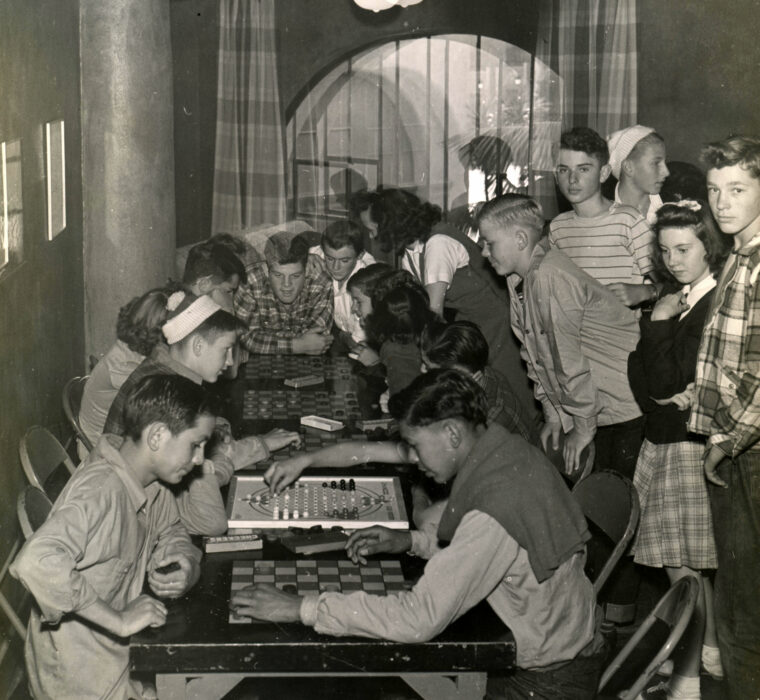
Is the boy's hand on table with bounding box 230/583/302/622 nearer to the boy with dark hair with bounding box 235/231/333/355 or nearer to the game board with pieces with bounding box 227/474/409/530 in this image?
the game board with pieces with bounding box 227/474/409/530

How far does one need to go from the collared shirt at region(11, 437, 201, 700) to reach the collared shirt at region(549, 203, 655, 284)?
247cm

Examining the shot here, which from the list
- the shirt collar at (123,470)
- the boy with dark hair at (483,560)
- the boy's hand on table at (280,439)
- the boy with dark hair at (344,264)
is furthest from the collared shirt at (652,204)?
the shirt collar at (123,470)

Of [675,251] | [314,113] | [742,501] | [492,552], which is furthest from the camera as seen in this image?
[314,113]

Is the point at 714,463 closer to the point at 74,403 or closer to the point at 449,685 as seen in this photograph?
the point at 449,685

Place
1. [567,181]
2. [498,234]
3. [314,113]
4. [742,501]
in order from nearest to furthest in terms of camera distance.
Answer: [742,501] → [498,234] → [567,181] → [314,113]

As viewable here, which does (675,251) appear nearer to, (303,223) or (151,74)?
(151,74)

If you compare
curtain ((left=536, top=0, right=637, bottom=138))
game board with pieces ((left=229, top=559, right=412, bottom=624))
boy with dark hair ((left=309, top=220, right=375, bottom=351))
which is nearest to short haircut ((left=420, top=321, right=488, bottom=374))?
game board with pieces ((left=229, top=559, right=412, bottom=624))

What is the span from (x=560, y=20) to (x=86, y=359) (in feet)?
12.6

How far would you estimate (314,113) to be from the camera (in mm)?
8367

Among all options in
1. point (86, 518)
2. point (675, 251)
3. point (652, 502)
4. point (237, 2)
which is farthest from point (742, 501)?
point (237, 2)

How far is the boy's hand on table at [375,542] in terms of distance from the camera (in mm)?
2633

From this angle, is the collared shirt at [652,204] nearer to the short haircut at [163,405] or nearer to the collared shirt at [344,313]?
the collared shirt at [344,313]

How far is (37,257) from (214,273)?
803 millimetres

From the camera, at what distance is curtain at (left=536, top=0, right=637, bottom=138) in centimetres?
657
